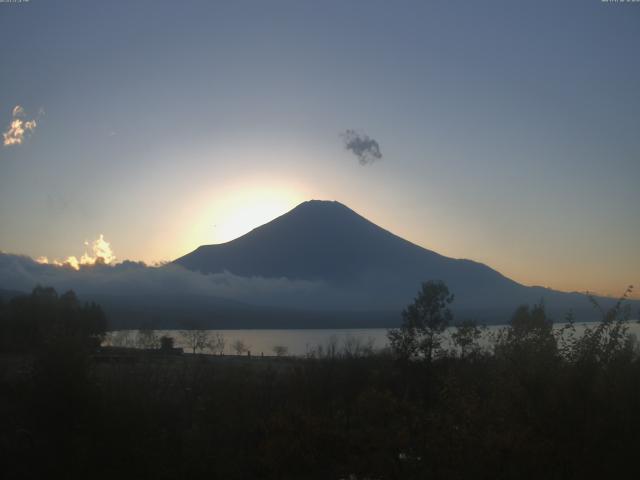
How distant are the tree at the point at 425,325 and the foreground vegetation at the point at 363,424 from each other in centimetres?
904

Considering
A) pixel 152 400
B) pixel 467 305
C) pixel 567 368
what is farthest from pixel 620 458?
pixel 467 305

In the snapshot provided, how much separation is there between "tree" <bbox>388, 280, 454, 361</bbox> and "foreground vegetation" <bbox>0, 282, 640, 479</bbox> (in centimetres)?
904

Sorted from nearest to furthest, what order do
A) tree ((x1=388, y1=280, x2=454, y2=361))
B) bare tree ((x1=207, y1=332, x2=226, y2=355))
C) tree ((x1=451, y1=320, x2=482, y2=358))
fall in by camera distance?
tree ((x1=451, y1=320, x2=482, y2=358))
tree ((x1=388, y1=280, x2=454, y2=361))
bare tree ((x1=207, y1=332, x2=226, y2=355))

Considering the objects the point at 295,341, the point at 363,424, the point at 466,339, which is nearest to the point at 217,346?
the point at 295,341

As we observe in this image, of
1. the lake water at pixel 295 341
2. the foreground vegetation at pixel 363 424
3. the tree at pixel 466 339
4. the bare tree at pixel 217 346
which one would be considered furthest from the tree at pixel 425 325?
the bare tree at pixel 217 346

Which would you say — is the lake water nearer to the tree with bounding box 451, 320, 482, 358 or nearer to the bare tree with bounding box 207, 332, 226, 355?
the tree with bounding box 451, 320, 482, 358

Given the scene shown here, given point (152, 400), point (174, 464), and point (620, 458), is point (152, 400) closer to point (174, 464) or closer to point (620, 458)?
point (174, 464)

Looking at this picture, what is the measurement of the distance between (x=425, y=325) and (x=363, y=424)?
15373 mm

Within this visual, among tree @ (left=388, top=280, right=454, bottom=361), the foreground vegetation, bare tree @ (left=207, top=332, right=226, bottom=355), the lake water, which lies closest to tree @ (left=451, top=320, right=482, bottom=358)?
the lake water

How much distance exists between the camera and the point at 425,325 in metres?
21.7

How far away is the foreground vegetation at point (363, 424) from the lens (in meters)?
5.51

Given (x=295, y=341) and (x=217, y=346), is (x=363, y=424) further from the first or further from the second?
(x=295, y=341)

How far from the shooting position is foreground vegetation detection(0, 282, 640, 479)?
551 cm

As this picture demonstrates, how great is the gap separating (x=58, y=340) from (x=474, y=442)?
7.15 meters
